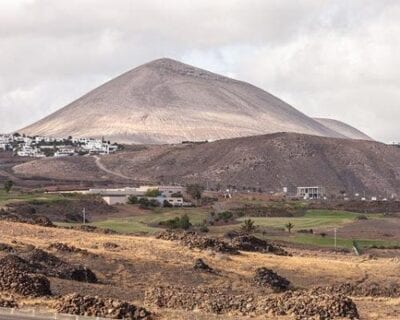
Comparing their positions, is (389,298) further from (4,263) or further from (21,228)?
(21,228)

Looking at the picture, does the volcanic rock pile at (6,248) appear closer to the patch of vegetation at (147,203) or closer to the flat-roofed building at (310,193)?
the patch of vegetation at (147,203)

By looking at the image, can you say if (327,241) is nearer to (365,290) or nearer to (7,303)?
(365,290)

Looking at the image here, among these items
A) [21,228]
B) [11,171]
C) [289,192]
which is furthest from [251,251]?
[11,171]

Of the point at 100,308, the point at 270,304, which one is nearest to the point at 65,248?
the point at 270,304

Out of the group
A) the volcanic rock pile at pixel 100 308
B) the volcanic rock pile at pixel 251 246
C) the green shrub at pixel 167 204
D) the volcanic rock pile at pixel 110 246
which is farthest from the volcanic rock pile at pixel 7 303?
the green shrub at pixel 167 204

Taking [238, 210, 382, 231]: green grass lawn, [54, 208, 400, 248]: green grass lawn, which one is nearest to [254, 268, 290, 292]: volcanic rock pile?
[54, 208, 400, 248]: green grass lawn
